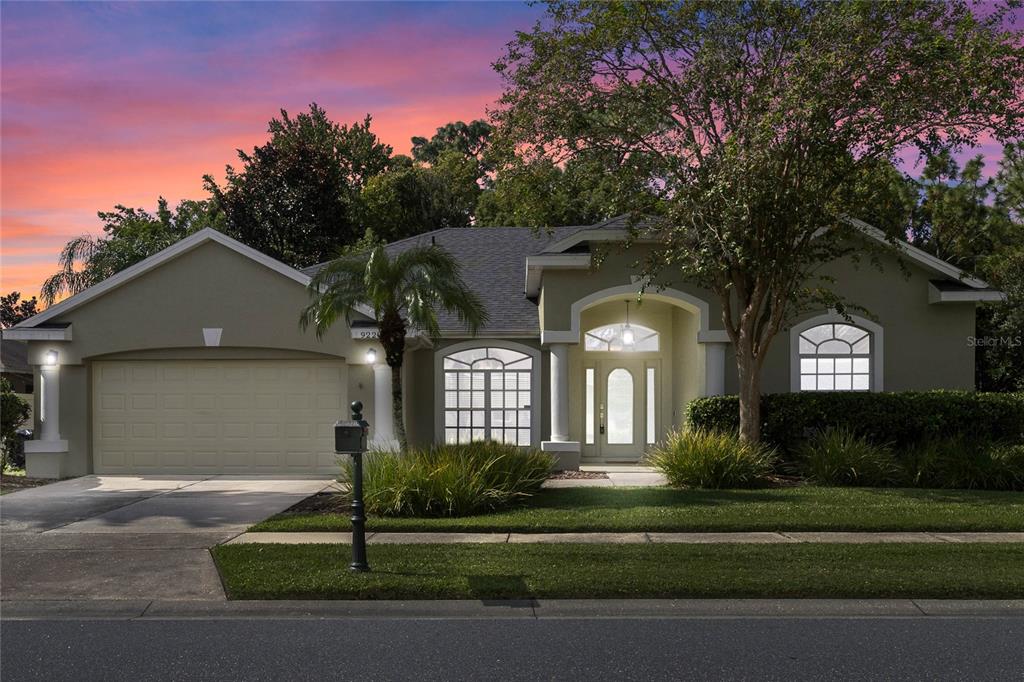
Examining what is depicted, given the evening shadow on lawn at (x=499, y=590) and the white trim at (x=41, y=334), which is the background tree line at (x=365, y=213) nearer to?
the white trim at (x=41, y=334)

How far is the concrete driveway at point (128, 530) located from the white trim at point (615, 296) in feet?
16.8

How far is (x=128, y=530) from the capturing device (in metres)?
10.7

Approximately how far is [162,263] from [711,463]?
10.5 m

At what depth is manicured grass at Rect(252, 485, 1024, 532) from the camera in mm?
10641

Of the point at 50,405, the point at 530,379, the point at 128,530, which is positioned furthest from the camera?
the point at 530,379

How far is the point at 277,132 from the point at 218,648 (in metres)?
41.3

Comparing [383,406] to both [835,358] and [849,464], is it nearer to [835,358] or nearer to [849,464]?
[849,464]

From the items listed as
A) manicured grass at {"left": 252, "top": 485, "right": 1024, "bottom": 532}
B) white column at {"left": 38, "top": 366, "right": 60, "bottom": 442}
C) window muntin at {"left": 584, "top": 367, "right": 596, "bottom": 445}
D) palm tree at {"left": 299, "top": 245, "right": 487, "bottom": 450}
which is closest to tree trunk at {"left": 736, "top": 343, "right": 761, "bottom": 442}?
manicured grass at {"left": 252, "top": 485, "right": 1024, "bottom": 532}

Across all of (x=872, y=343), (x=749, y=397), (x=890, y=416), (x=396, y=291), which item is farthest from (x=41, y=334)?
(x=872, y=343)

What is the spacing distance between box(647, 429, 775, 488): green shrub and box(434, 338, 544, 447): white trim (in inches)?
163

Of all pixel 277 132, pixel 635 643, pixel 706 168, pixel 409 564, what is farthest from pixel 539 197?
pixel 277 132

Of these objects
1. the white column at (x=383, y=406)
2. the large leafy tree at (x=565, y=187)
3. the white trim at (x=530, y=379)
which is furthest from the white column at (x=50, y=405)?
the large leafy tree at (x=565, y=187)

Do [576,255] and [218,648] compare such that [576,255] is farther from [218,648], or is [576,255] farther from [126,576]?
[218,648]

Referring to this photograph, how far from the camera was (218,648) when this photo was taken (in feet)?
21.2
